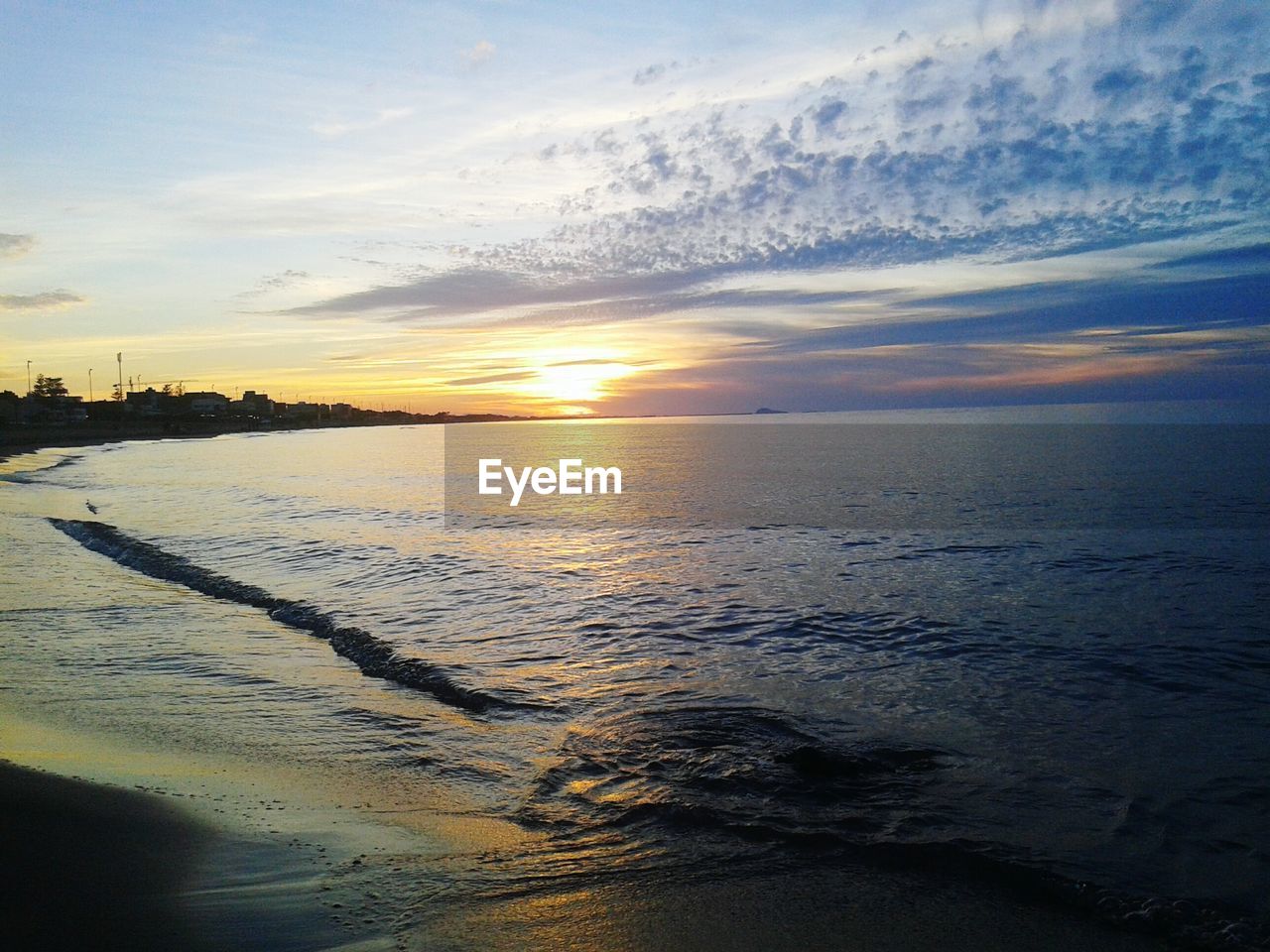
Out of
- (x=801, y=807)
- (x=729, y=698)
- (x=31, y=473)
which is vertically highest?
(x=31, y=473)

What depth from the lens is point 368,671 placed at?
1331cm

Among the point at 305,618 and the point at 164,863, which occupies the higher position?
the point at 164,863

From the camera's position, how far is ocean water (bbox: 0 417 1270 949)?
6.77 metres

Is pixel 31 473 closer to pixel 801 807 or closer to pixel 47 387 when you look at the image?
pixel 801 807

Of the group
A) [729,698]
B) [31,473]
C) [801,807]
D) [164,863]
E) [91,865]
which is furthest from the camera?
[31,473]

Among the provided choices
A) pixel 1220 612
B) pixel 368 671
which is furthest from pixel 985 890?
pixel 1220 612

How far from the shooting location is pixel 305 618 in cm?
1720

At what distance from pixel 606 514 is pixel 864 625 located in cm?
2472

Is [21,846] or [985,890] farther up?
[21,846]

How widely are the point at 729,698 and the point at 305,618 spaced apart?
9.75 meters

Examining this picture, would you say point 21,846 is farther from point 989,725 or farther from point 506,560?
point 506,560

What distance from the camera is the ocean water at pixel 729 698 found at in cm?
677

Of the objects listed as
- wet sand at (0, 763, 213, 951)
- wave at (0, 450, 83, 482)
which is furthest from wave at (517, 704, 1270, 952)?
wave at (0, 450, 83, 482)

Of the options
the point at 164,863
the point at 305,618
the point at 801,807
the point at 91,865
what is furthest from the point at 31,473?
the point at 801,807
